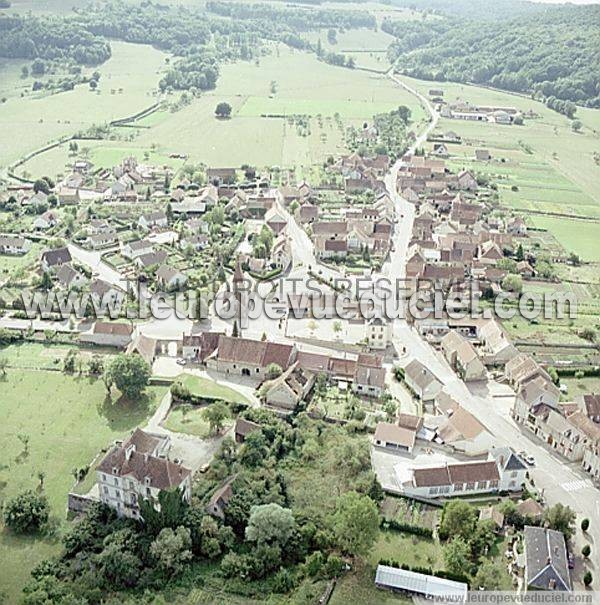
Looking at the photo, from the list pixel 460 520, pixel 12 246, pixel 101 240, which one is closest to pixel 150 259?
pixel 101 240

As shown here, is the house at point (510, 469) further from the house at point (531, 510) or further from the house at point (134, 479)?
the house at point (134, 479)

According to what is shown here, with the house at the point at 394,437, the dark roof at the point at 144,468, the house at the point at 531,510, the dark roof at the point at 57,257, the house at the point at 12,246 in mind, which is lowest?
the house at the point at 12,246

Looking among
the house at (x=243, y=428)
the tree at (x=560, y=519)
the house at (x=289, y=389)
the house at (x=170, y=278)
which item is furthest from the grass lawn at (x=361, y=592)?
the house at (x=170, y=278)

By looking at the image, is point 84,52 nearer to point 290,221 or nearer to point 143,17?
point 143,17

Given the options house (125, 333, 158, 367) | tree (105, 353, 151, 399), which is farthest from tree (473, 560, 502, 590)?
house (125, 333, 158, 367)

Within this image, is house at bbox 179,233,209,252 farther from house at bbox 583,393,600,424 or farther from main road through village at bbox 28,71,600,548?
house at bbox 583,393,600,424

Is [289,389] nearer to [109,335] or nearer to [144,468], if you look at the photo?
[144,468]

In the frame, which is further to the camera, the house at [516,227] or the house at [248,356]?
the house at [516,227]
